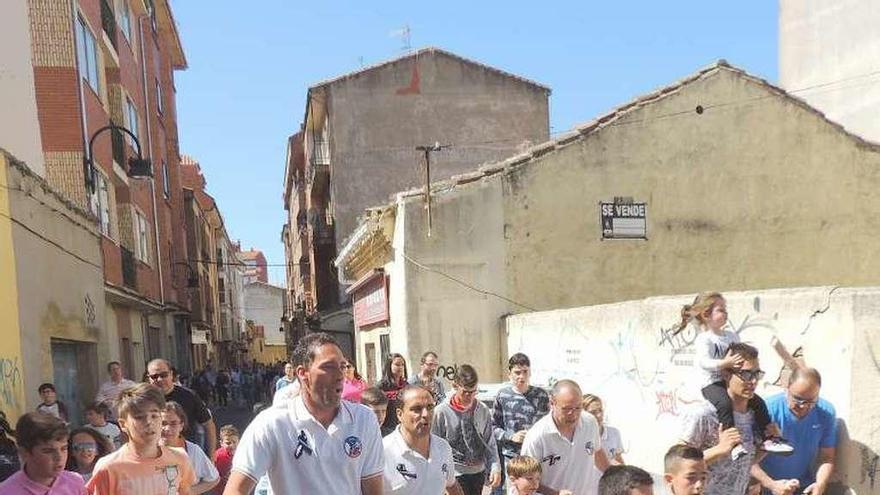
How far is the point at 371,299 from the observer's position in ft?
54.4

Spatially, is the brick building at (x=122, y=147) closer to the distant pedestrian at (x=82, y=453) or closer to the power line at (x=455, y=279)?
the power line at (x=455, y=279)

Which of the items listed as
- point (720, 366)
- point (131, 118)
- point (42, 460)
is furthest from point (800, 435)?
point (131, 118)

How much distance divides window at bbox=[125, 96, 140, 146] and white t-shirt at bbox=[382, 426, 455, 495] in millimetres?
17244

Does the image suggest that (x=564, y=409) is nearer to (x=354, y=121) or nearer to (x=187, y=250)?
(x=354, y=121)

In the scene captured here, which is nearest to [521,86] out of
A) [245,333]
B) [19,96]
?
[19,96]

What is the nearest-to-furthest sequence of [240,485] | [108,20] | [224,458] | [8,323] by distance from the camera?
[240,485], [224,458], [8,323], [108,20]

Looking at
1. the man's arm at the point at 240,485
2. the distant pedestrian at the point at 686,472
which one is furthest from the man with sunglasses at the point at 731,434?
the man's arm at the point at 240,485

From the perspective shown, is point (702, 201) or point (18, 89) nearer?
point (18, 89)

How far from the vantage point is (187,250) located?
33.9 meters

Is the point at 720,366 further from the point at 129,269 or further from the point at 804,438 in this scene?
the point at 129,269

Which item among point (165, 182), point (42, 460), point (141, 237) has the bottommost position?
point (42, 460)

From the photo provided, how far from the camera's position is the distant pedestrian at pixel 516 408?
241 inches

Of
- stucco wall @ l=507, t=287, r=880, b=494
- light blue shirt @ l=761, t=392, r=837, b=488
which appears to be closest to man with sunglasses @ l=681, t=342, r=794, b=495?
light blue shirt @ l=761, t=392, r=837, b=488

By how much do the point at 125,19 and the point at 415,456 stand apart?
20.9 meters
